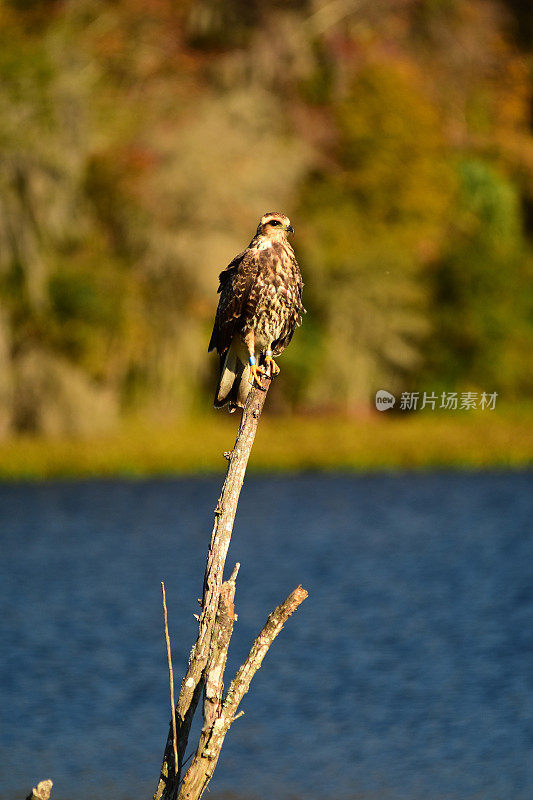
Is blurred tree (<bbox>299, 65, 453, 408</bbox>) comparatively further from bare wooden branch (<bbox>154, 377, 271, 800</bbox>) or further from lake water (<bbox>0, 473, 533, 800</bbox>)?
bare wooden branch (<bbox>154, 377, 271, 800</bbox>)

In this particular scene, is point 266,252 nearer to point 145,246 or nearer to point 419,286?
point 145,246

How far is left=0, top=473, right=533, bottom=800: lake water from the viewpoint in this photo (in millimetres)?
13383

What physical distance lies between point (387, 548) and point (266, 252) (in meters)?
16.1

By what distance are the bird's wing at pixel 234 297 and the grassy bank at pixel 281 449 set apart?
22.1m

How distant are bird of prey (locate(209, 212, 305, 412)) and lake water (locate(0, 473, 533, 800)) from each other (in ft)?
14.9

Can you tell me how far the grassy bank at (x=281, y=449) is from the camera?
107 feet

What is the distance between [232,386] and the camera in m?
9.70

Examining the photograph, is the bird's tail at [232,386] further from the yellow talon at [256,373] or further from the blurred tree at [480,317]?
the blurred tree at [480,317]

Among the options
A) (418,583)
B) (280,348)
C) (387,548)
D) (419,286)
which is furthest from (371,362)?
(280,348)

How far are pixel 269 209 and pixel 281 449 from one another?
9.33 m

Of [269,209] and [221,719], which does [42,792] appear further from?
[269,209]
